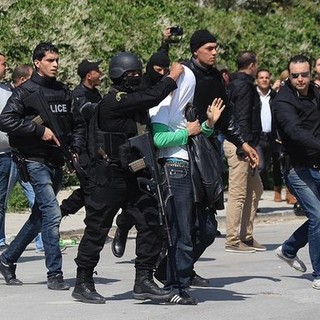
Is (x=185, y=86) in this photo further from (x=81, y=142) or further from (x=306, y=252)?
(x=306, y=252)

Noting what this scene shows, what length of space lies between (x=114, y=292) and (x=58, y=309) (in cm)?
93

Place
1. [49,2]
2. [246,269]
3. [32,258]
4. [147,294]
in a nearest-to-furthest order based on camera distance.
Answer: [147,294], [246,269], [32,258], [49,2]

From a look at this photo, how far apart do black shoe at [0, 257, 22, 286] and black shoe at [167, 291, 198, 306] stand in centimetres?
173

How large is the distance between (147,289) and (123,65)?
1654 mm

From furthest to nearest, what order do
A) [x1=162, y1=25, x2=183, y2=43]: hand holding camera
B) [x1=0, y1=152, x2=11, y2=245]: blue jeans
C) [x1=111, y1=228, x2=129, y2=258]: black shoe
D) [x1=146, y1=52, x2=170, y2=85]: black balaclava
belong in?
1. [x1=0, y1=152, x2=11, y2=245]: blue jeans
2. [x1=111, y1=228, x2=129, y2=258]: black shoe
3. [x1=162, y1=25, x2=183, y2=43]: hand holding camera
4. [x1=146, y1=52, x2=170, y2=85]: black balaclava

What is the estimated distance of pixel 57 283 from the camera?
9.99 meters

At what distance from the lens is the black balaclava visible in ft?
31.7

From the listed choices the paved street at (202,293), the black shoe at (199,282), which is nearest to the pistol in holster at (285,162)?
the paved street at (202,293)

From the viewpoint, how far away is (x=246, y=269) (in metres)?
11.5

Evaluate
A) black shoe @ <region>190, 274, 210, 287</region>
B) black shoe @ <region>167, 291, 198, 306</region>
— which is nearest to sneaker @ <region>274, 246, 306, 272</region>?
black shoe @ <region>190, 274, 210, 287</region>

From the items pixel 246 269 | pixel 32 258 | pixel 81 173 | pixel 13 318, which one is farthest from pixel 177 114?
pixel 32 258

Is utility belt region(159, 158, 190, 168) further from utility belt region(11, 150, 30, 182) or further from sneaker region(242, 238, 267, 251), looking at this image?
sneaker region(242, 238, 267, 251)

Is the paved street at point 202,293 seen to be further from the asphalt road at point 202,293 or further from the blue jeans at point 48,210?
the blue jeans at point 48,210

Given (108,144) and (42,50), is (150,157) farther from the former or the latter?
(42,50)
